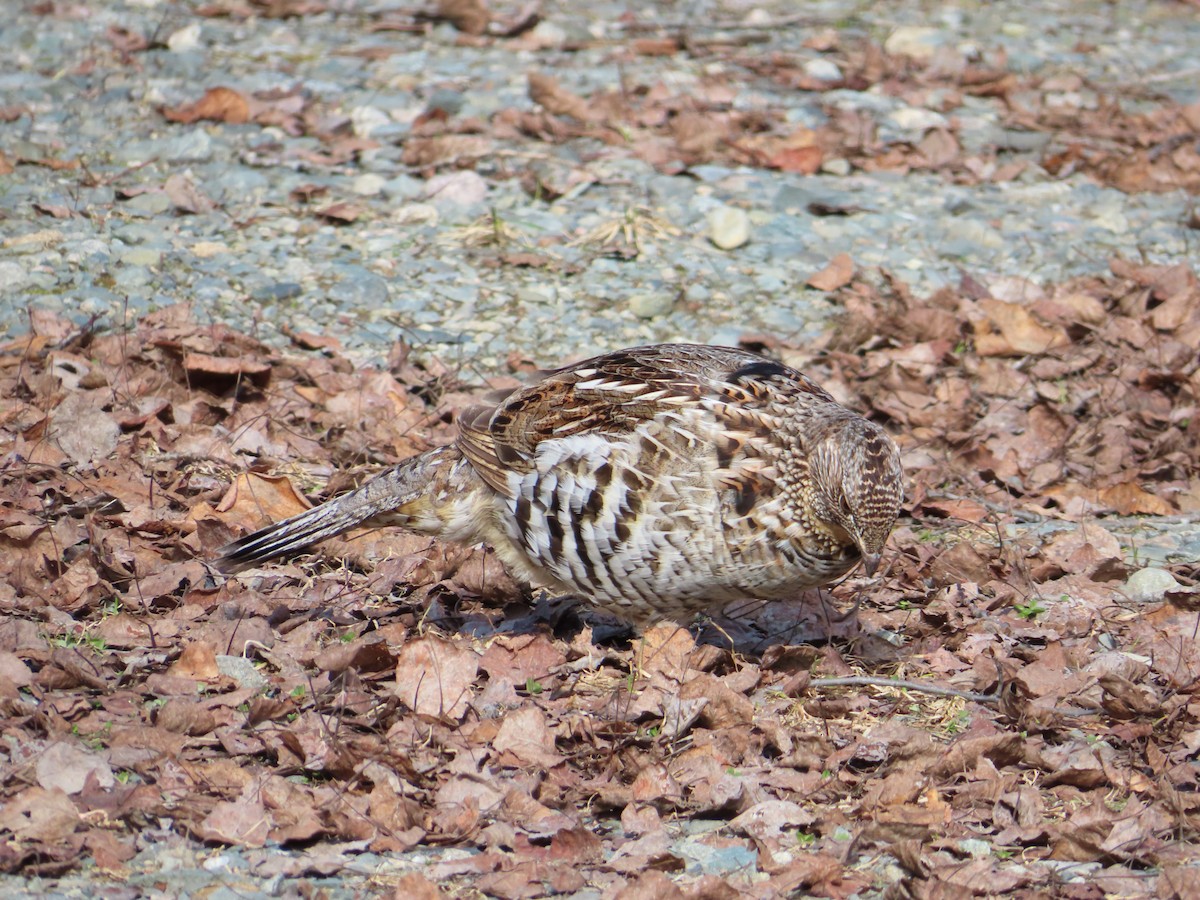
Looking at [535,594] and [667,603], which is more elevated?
[667,603]

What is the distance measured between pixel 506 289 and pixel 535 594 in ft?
8.76

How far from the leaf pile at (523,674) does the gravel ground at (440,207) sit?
647 mm

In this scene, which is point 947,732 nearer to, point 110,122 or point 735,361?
point 735,361

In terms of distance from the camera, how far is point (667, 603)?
5602 mm

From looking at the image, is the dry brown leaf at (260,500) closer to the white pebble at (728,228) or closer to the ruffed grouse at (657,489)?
the ruffed grouse at (657,489)

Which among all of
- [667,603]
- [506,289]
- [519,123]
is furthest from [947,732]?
[519,123]

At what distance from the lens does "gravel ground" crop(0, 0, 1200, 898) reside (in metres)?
8.28

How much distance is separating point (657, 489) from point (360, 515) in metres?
1.36

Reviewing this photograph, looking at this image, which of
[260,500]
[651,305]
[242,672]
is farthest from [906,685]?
[651,305]

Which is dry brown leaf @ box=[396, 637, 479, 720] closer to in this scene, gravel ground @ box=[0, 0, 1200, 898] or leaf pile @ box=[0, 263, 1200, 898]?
leaf pile @ box=[0, 263, 1200, 898]

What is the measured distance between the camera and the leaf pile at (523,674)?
4.36 metres

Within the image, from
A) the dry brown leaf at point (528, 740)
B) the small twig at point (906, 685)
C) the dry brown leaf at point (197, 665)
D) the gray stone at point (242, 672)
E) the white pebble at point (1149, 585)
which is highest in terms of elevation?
the dry brown leaf at point (197, 665)

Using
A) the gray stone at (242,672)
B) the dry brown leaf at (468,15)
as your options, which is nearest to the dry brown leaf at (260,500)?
the gray stone at (242,672)

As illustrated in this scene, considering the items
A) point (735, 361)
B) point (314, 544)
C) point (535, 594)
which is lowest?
point (535, 594)
